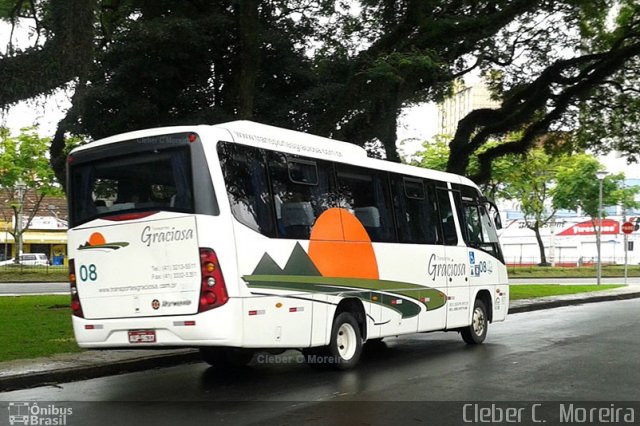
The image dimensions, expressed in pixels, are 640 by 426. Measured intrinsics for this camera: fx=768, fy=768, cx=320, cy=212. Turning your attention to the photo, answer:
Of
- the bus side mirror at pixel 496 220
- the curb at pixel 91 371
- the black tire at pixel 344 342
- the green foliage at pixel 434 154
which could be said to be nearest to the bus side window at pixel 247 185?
the black tire at pixel 344 342

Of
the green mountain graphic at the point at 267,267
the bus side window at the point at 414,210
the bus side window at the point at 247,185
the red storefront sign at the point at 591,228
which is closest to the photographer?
the bus side window at the point at 247,185

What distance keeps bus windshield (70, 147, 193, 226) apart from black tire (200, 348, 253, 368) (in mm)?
2706

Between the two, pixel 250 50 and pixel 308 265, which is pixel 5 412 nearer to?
pixel 308 265

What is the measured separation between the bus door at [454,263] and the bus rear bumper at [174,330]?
5261 millimetres

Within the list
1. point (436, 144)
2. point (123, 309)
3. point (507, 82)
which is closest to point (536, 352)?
point (123, 309)

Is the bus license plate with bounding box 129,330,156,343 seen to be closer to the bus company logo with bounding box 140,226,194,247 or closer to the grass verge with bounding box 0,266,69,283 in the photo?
the bus company logo with bounding box 140,226,194,247

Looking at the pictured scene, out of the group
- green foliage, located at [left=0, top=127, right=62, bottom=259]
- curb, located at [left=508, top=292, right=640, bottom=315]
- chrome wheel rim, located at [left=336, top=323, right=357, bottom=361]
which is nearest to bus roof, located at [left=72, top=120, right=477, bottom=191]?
chrome wheel rim, located at [left=336, top=323, right=357, bottom=361]

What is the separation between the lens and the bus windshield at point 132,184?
344 inches

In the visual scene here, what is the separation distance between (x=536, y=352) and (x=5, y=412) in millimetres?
8019

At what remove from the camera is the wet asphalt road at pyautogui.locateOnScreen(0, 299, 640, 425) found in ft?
25.1

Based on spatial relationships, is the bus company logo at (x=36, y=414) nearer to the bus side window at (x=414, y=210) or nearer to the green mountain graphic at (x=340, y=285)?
the green mountain graphic at (x=340, y=285)

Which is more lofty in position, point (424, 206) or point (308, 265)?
point (424, 206)

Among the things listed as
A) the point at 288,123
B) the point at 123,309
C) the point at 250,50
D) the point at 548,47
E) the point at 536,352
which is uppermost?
the point at 548,47

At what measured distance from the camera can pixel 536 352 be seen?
12.3 metres
